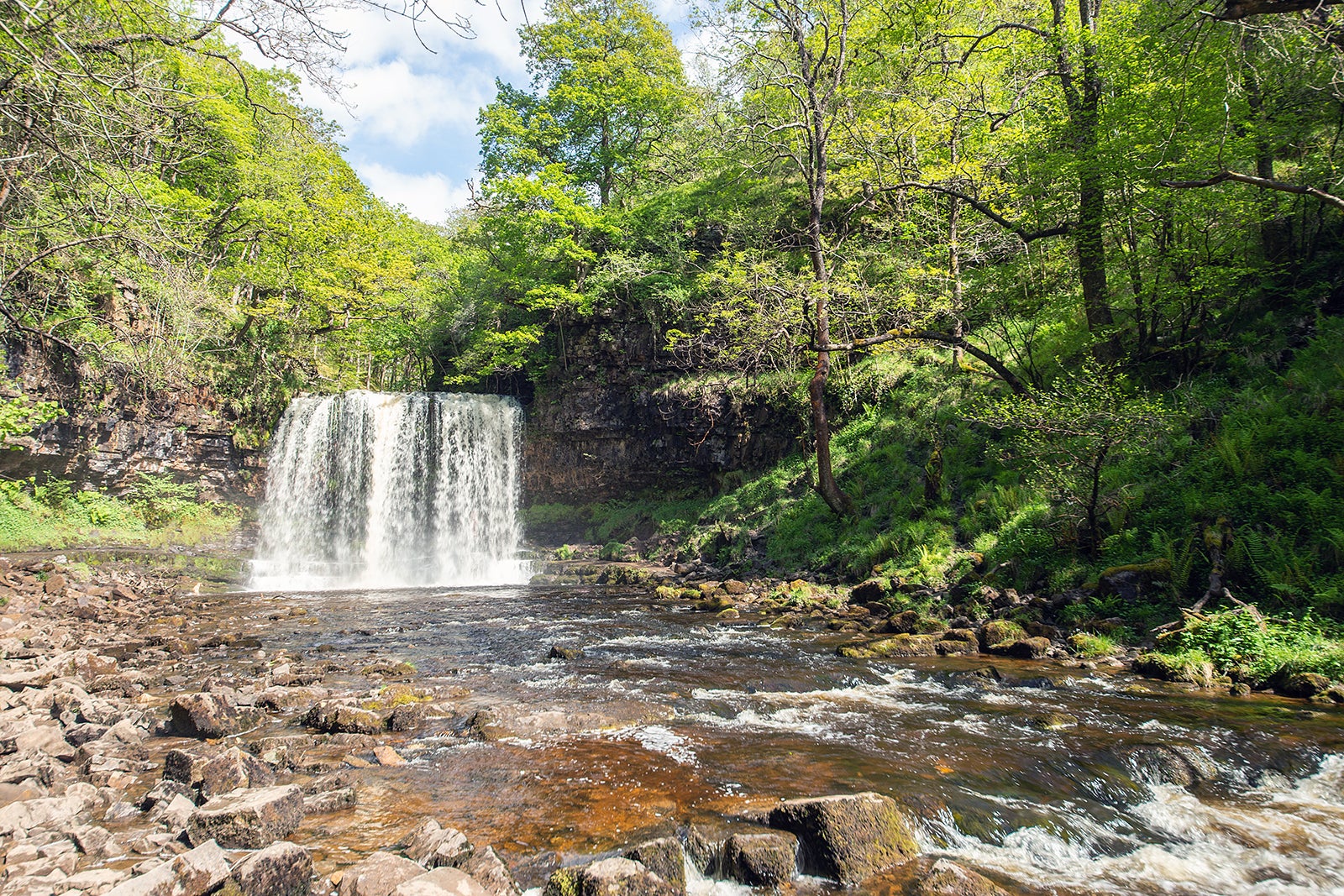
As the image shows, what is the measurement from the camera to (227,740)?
5.02m

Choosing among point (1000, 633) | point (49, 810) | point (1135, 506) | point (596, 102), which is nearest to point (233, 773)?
point (49, 810)

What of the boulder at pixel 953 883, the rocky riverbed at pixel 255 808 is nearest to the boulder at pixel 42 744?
the rocky riverbed at pixel 255 808

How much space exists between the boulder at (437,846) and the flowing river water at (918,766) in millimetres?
286

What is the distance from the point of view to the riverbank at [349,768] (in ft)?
10.7

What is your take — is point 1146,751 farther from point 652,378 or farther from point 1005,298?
point 652,378

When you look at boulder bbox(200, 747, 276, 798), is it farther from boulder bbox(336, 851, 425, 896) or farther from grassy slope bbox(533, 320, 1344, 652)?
grassy slope bbox(533, 320, 1344, 652)

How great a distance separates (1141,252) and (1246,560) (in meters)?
5.91

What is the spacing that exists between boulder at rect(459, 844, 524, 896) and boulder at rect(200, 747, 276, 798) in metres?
1.91

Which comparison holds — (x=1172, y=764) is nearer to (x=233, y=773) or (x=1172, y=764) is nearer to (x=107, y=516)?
(x=233, y=773)

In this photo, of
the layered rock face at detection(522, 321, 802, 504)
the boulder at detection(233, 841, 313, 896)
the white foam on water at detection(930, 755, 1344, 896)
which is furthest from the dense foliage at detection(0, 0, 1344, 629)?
the boulder at detection(233, 841, 313, 896)

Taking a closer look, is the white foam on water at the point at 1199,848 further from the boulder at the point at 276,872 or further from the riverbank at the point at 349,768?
the boulder at the point at 276,872

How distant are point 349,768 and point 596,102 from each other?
26668 millimetres

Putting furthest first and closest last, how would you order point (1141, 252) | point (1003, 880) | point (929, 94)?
1. point (929, 94)
2. point (1141, 252)
3. point (1003, 880)

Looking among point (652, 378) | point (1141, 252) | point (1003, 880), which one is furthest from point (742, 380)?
point (1003, 880)
